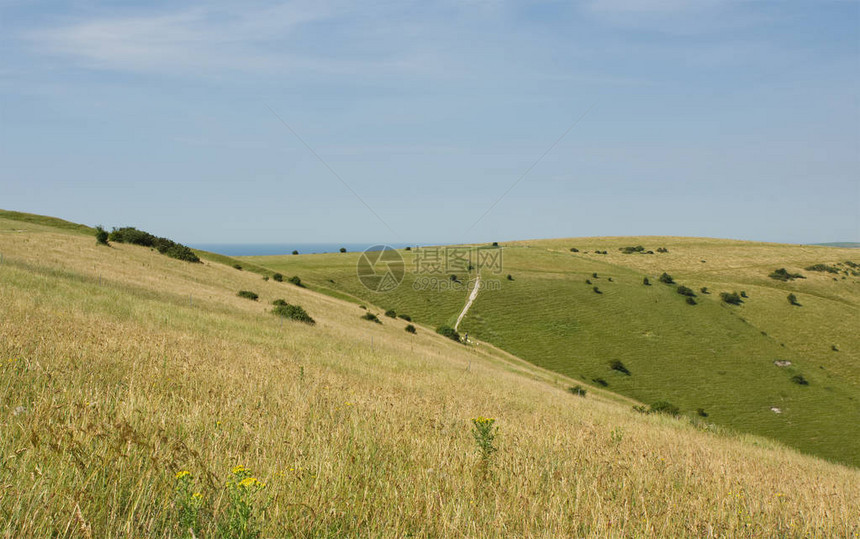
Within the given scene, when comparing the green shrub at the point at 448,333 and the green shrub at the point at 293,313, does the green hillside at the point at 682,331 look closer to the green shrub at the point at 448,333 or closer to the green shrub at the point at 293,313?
the green shrub at the point at 448,333

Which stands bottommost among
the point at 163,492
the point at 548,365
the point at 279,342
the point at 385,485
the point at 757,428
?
the point at 757,428

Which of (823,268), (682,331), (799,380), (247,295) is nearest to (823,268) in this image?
(823,268)

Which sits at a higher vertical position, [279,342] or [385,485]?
[385,485]

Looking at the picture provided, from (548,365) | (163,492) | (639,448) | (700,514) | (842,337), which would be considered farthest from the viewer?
(842,337)

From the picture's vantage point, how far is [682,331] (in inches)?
2854

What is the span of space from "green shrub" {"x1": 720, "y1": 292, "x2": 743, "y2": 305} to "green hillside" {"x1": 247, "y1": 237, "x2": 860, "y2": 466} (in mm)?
1209

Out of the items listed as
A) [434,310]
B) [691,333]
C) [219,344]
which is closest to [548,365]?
[434,310]

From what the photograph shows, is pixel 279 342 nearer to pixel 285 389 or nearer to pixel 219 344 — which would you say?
pixel 219 344

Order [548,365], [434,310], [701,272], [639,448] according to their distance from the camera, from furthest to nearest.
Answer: [701,272]
[434,310]
[548,365]
[639,448]

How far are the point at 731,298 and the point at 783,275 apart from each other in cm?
2926

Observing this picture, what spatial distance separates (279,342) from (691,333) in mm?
73090

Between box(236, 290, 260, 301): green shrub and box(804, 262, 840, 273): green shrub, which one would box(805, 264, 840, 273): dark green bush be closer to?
box(804, 262, 840, 273): green shrub

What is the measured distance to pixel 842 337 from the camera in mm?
76812

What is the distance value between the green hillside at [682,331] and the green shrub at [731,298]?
3.97ft
